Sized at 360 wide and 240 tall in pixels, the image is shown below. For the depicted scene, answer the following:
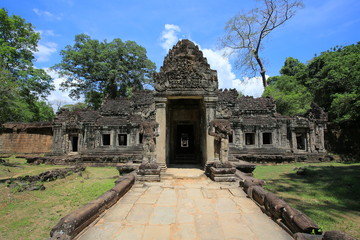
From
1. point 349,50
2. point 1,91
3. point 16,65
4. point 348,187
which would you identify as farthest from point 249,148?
point 16,65

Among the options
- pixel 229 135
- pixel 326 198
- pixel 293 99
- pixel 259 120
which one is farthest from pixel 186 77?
pixel 293 99

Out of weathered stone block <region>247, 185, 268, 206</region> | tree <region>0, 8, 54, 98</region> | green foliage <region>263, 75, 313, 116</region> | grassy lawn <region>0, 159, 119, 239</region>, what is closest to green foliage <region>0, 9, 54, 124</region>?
tree <region>0, 8, 54, 98</region>

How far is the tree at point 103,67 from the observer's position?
29.8 meters

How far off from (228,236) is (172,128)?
6.96 m

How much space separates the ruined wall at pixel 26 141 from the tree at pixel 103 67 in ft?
32.0

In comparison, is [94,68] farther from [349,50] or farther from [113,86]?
[349,50]

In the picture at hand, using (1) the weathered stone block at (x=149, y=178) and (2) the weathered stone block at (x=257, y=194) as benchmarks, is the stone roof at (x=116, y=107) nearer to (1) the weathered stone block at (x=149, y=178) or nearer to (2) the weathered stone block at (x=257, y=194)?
(1) the weathered stone block at (x=149, y=178)

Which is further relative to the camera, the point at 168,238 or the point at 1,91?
the point at 1,91

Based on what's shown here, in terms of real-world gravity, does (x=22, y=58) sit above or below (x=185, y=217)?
above

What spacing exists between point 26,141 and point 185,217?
87.6 feet

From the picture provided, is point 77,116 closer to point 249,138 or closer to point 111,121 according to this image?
point 111,121

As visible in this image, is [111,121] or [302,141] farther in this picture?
[302,141]

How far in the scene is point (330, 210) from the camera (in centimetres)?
630

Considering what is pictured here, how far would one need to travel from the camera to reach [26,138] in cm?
2347
